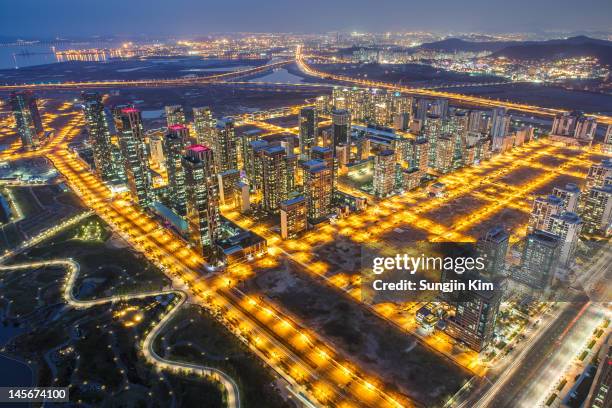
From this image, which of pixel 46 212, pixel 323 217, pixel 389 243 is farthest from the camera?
pixel 46 212

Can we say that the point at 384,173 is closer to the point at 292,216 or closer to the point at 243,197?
the point at 292,216

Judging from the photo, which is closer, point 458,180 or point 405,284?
point 405,284

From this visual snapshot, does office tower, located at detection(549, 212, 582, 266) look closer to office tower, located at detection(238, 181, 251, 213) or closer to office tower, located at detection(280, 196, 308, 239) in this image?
office tower, located at detection(280, 196, 308, 239)

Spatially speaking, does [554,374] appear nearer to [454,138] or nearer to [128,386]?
[128,386]

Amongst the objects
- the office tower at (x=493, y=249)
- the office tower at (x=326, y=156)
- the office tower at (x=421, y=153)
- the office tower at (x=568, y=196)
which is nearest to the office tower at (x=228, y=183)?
the office tower at (x=326, y=156)

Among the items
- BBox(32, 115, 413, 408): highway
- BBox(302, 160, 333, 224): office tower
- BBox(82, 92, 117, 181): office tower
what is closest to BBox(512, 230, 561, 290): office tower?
BBox(32, 115, 413, 408): highway

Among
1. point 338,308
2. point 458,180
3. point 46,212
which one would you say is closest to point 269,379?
point 338,308
